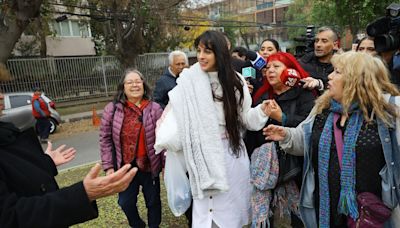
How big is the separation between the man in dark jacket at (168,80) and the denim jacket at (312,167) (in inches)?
74.1

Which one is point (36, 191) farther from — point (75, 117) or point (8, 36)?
point (75, 117)

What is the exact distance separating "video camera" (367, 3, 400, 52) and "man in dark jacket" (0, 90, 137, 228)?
2.14m

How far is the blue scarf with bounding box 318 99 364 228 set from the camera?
1.84 m

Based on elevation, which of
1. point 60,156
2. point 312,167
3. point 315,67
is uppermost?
point 315,67

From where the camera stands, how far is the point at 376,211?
68.1 inches

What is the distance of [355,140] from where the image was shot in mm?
1819

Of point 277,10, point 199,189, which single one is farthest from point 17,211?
point 277,10

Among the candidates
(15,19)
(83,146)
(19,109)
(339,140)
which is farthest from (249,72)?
(15,19)

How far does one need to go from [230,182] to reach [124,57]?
1477 centimetres

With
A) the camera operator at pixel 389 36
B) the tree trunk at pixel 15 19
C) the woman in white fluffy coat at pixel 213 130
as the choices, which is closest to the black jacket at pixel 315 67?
the camera operator at pixel 389 36

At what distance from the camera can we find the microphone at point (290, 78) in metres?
2.43

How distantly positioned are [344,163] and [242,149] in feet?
2.53

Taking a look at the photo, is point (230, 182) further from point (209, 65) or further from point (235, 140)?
point (209, 65)

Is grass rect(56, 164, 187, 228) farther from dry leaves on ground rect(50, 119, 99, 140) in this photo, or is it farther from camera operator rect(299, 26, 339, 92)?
dry leaves on ground rect(50, 119, 99, 140)
